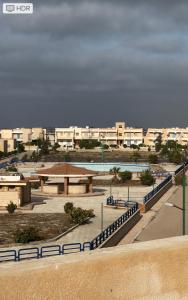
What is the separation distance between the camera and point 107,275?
6766mm

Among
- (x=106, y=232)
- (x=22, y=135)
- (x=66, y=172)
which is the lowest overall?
(x=106, y=232)

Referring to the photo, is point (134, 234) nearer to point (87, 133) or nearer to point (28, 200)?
point (28, 200)

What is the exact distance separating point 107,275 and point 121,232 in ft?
57.0

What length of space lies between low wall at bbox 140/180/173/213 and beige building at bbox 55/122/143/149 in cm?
8990

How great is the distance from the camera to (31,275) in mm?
6172

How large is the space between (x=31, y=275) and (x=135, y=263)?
1.64 m

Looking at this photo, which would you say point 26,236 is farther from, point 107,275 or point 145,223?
point 107,275

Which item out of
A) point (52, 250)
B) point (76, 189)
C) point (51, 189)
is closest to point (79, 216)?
point (52, 250)

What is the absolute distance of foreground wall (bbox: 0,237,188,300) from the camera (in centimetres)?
617

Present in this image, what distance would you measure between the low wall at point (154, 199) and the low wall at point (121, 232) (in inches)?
74.9

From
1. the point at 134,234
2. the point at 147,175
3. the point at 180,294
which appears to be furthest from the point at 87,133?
the point at 180,294

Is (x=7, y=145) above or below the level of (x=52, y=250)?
above

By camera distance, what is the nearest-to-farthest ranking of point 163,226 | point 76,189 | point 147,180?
point 163,226 → point 76,189 → point 147,180

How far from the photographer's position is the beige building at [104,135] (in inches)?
5472
